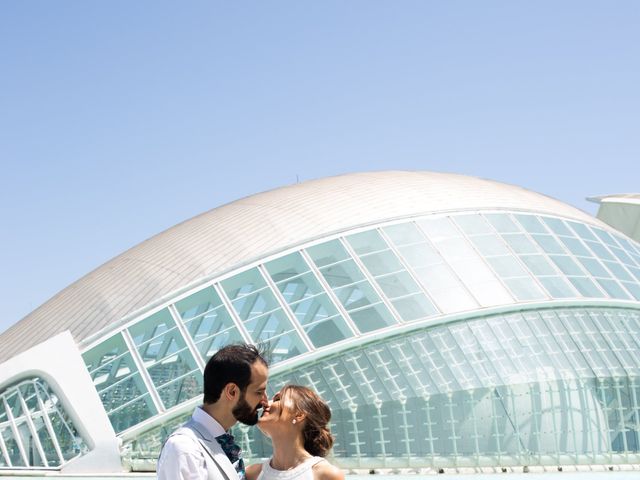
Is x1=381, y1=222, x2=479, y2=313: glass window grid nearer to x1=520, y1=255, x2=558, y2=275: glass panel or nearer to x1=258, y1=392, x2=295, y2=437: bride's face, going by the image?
x1=520, y1=255, x2=558, y2=275: glass panel

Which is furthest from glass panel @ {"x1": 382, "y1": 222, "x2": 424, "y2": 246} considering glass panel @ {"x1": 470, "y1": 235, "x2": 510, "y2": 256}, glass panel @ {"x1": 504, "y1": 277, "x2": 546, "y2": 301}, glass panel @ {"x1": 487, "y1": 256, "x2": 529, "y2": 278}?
glass panel @ {"x1": 504, "y1": 277, "x2": 546, "y2": 301}

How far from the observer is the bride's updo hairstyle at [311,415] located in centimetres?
334

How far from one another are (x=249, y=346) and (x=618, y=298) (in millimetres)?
15201

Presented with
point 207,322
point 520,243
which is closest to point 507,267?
point 520,243

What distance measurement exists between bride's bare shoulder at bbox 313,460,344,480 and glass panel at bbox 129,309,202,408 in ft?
38.3

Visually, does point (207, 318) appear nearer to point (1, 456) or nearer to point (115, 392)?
point (115, 392)

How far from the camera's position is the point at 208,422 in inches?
130

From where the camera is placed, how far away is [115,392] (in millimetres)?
14781

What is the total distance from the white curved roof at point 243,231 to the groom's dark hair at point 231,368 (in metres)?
13.2

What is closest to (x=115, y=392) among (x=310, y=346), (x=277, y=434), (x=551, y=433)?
(x=310, y=346)

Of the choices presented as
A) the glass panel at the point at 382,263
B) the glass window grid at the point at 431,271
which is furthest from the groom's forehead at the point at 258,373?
the glass panel at the point at 382,263

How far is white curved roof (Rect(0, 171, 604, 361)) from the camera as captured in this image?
1688cm

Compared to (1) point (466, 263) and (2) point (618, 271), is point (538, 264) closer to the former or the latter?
(1) point (466, 263)

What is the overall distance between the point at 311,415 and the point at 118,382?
1207 centimetres
